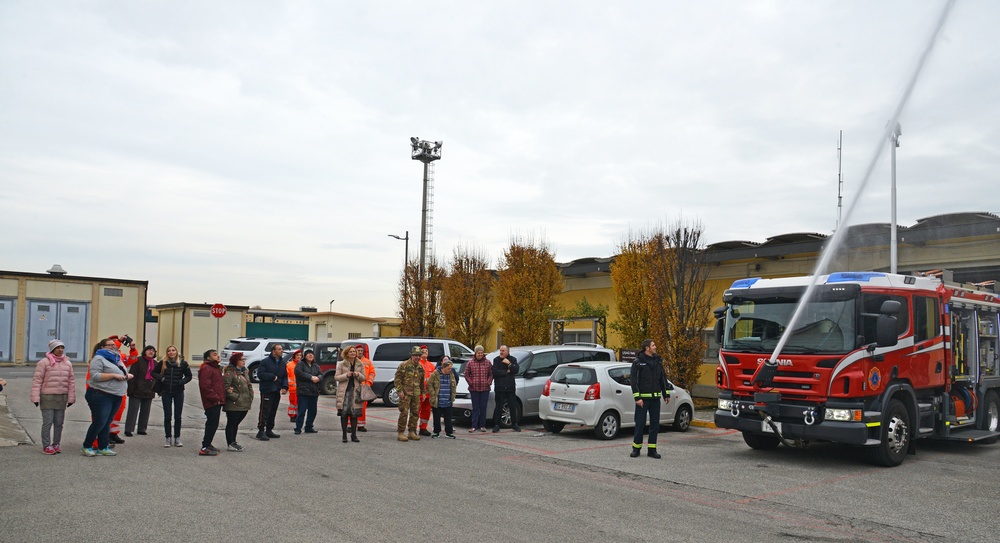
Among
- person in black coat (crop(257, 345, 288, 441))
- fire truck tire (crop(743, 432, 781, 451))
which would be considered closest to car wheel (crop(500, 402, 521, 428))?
person in black coat (crop(257, 345, 288, 441))

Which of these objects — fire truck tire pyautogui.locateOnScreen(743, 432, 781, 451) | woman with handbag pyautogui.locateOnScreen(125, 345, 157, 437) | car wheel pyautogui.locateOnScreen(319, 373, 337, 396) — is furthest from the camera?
car wheel pyautogui.locateOnScreen(319, 373, 337, 396)

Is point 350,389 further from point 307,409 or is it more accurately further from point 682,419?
point 682,419

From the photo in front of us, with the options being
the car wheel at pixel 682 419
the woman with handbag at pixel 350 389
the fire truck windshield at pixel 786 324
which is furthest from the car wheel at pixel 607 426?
the woman with handbag at pixel 350 389

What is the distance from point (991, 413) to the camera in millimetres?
13734

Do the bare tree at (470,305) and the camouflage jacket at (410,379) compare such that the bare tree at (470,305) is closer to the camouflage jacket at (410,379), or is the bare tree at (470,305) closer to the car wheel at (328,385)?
the car wheel at (328,385)

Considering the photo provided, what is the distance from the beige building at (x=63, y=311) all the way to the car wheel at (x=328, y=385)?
17281 mm

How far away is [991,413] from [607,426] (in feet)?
22.7

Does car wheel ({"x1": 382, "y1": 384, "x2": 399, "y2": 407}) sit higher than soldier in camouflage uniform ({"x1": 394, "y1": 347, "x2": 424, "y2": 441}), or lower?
lower

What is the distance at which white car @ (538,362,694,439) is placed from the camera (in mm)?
14250

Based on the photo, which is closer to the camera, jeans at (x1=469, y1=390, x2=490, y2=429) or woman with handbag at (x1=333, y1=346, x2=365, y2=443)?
woman with handbag at (x1=333, y1=346, x2=365, y2=443)

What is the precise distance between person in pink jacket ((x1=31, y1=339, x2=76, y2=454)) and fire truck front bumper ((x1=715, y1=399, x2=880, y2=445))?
32.9ft

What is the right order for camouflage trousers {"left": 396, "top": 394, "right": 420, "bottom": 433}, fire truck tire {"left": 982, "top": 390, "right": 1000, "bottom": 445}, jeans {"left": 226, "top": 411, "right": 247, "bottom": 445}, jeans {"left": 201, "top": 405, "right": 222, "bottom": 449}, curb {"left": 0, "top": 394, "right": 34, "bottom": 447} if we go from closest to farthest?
1. jeans {"left": 201, "top": 405, "right": 222, "bottom": 449}
2. curb {"left": 0, "top": 394, "right": 34, "bottom": 447}
3. jeans {"left": 226, "top": 411, "right": 247, "bottom": 445}
4. fire truck tire {"left": 982, "top": 390, "right": 1000, "bottom": 445}
5. camouflage trousers {"left": 396, "top": 394, "right": 420, "bottom": 433}

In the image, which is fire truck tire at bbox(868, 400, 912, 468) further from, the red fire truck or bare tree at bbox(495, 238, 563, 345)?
bare tree at bbox(495, 238, 563, 345)

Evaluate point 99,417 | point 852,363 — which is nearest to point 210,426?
point 99,417
